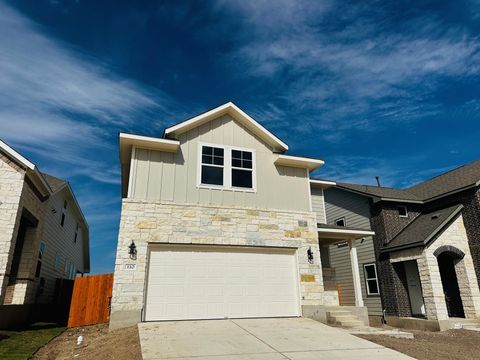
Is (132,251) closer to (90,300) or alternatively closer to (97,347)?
(97,347)

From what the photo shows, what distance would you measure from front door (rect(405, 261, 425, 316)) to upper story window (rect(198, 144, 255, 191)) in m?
10.6

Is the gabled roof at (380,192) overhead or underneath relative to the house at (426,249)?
overhead

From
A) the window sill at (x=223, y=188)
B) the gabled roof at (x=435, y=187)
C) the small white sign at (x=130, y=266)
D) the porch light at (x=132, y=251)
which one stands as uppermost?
the gabled roof at (x=435, y=187)

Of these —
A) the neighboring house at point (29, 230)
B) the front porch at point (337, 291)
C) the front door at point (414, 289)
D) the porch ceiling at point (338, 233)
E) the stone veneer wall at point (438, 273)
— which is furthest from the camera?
the front door at point (414, 289)

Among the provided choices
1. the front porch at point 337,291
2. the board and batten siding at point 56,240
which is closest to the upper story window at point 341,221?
the front porch at point 337,291

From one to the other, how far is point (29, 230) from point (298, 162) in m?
11.4

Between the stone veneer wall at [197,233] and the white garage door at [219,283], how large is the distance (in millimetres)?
351

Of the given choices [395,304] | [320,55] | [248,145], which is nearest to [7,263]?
[248,145]

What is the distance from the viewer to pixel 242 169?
43.7 feet

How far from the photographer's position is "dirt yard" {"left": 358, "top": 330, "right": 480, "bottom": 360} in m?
8.65

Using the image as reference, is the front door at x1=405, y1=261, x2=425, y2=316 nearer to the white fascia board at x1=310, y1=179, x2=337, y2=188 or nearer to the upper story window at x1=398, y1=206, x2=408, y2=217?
the upper story window at x1=398, y1=206, x2=408, y2=217

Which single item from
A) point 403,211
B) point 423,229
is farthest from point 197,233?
point 403,211

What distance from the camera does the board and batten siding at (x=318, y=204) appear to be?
16.5 meters

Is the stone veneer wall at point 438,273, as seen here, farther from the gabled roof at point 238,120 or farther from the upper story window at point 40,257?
the upper story window at point 40,257
